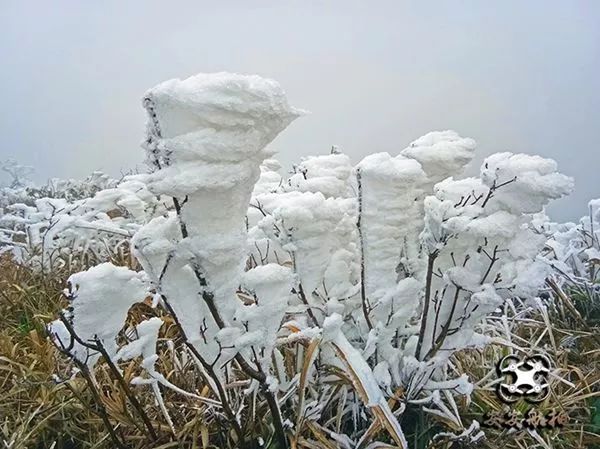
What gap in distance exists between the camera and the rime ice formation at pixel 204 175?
1091 millimetres

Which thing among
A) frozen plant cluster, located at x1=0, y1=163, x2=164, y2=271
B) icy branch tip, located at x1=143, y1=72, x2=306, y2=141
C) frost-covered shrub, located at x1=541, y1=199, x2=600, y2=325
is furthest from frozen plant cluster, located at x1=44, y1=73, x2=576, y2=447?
frost-covered shrub, located at x1=541, y1=199, x2=600, y2=325

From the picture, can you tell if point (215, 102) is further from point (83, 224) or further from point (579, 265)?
point (579, 265)

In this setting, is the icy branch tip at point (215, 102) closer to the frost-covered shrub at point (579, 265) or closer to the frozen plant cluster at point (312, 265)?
the frozen plant cluster at point (312, 265)

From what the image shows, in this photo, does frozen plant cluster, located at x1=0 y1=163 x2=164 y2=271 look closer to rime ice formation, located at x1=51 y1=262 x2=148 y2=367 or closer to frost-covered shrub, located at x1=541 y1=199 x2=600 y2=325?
rime ice formation, located at x1=51 y1=262 x2=148 y2=367

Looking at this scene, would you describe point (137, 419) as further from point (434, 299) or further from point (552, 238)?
point (552, 238)

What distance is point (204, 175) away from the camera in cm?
111

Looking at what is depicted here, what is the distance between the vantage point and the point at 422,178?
148 cm

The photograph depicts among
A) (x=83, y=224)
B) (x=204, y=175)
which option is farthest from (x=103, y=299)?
(x=83, y=224)

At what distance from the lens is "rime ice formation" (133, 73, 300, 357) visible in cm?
109

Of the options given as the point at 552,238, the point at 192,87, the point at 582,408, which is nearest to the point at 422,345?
the point at 582,408

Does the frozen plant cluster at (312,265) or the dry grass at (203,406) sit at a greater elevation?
the frozen plant cluster at (312,265)

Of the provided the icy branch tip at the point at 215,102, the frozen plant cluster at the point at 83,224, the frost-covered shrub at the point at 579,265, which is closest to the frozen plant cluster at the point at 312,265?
the icy branch tip at the point at 215,102

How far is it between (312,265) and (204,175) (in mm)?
559

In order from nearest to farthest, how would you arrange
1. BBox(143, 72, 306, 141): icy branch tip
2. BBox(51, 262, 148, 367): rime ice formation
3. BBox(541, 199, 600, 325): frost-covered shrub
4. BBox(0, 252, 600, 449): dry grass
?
1. BBox(143, 72, 306, 141): icy branch tip
2. BBox(51, 262, 148, 367): rime ice formation
3. BBox(0, 252, 600, 449): dry grass
4. BBox(541, 199, 600, 325): frost-covered shrub
